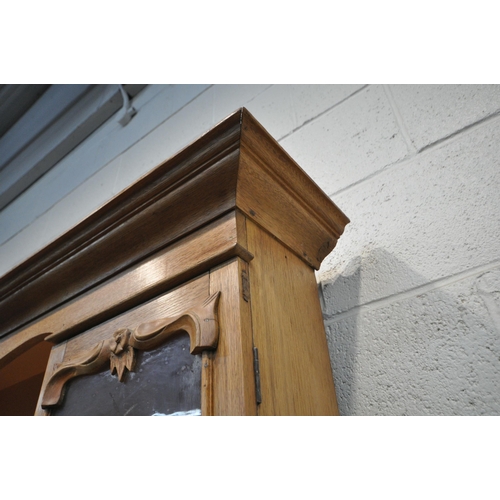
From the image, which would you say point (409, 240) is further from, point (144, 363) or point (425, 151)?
point (144, 363)

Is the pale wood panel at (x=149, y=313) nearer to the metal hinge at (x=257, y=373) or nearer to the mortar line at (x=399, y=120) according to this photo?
the metal hinge at (x=257, y=373)

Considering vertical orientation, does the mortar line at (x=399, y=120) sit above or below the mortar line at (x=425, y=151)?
above

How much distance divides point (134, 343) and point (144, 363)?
1.2 inches

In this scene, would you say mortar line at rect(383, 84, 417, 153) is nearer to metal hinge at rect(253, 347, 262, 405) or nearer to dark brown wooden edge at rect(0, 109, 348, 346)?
dark brown wooden edge at rect(0, 109, 348, 346)

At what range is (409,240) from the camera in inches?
29.6

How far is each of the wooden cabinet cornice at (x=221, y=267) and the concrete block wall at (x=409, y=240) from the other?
9 cm

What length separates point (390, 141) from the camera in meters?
0.89

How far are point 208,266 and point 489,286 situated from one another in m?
0.43

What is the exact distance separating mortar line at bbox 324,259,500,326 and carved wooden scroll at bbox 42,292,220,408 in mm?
324

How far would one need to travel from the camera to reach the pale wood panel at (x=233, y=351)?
0.43 meters

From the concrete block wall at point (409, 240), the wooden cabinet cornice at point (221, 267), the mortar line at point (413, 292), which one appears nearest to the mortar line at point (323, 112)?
the concrete block wall at point (409, 240)

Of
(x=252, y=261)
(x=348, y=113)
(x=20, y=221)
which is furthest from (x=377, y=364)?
(x=20, y=221)

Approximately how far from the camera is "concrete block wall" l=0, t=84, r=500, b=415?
2.03 feet

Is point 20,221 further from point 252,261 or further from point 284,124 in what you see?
point 252,261
